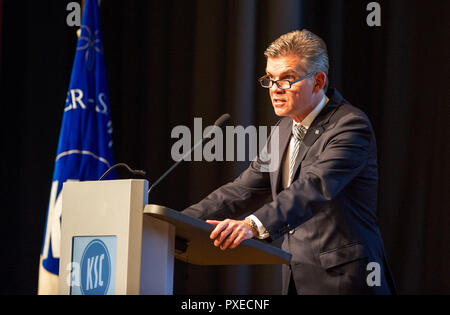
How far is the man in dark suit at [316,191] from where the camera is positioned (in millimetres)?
2154

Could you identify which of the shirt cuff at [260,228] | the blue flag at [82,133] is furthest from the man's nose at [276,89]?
the blue flag at [82,133]

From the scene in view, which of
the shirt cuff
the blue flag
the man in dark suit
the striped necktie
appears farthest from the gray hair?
the blue flag

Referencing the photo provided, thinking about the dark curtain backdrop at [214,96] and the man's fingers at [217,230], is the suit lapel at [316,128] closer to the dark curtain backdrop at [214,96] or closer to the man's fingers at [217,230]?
the man's fingers at [217,230]

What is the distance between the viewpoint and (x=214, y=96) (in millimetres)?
4012

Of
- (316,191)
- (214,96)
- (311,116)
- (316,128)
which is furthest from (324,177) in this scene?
(214,96)

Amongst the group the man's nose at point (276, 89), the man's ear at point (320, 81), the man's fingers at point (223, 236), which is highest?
the man's ear at point (320, 81)

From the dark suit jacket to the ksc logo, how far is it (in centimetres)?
68

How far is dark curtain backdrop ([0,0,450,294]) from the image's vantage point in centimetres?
330

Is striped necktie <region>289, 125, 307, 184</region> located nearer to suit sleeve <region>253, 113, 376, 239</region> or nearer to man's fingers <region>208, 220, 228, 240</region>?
suit sleeve <region>253, 113, 376, 239</region>

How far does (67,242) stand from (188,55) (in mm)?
2632

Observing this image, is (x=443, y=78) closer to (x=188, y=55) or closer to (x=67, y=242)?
(x=188, y=55)

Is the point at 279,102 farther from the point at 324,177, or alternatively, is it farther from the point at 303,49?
the point at 324,177

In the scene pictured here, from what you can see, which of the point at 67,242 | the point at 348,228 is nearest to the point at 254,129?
the point at 348,228

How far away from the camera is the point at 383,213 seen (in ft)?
11.1
